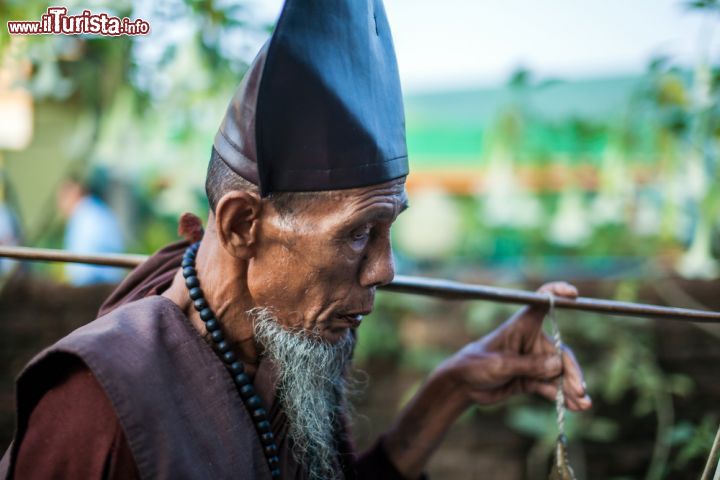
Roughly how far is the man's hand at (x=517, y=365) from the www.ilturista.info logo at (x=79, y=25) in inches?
82.8

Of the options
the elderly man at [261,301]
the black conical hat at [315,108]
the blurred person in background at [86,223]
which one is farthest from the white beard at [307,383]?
the blurred person in background at [86,223]

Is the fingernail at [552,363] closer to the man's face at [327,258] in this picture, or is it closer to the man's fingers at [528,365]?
the man's fingers at [528,365]

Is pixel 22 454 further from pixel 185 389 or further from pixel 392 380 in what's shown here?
pixel 392 380

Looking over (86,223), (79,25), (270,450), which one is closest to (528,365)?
(270,450)

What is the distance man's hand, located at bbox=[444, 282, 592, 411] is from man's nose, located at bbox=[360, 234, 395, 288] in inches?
26.7

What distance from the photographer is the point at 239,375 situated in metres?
1.87

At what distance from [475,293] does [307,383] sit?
0.59m

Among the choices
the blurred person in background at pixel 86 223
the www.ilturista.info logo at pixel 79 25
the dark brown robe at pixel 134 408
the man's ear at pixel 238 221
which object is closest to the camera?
the dark brown robe at pixel 134 408

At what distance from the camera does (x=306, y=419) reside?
198 centimetres

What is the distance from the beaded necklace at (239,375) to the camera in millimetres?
1862

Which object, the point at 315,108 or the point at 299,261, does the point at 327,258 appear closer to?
the point at 299,261

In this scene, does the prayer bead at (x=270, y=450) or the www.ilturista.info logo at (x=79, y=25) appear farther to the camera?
the www.ilturista.info logo at (x=79, y=25)

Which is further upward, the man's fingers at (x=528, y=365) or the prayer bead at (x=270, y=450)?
the man's fingers at (x=528, y=365)

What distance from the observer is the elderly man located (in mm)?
1628
